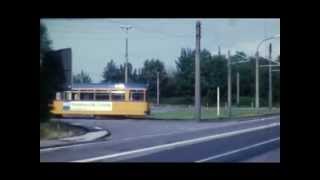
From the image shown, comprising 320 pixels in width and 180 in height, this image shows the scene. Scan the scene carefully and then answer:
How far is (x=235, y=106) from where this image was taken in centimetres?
705

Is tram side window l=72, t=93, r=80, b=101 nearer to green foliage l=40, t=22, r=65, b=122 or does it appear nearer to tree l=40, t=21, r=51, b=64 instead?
green foliage l=40, t=22, r=65, b=122

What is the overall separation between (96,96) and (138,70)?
30.1 inches

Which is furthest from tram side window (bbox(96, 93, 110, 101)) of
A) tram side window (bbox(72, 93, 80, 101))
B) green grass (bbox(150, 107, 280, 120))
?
green grass (bbox(150, 107, 280, 120))

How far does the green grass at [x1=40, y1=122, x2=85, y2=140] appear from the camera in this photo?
6598 millimetres

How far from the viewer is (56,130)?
6.73m

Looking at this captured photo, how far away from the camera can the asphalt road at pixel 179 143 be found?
21.4ft

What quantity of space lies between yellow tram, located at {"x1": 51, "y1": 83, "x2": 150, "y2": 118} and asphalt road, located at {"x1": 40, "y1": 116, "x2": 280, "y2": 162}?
0.62ft

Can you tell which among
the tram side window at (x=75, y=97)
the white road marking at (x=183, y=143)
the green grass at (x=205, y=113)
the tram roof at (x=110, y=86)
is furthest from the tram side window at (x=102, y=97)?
the white road marking at (x=183, y=143)

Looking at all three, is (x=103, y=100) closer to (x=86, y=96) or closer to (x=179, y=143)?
(x=86, y=96)

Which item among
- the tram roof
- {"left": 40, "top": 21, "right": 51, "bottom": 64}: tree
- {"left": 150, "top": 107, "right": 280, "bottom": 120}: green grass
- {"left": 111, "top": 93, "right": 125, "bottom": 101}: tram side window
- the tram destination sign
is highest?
{"left": 40, "top": 21, "right": 51, "bottom": 64}: tree
